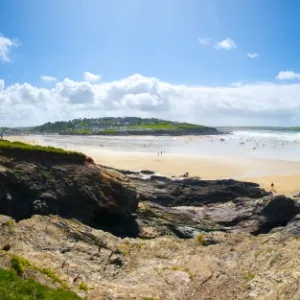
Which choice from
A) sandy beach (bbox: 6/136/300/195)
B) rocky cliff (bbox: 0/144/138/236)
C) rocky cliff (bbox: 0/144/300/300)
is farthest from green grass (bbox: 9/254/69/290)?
sandy beach (bbox: 6/136/300/195)

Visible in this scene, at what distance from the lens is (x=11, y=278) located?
38.7 feet

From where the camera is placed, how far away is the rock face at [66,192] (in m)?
20.7

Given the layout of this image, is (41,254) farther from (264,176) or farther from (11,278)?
(264,176)

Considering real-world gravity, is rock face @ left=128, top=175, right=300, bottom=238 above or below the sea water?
below

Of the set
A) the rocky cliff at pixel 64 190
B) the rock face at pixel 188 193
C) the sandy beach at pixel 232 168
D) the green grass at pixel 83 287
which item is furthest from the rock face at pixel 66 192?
the sandy beach at pixel 232 168

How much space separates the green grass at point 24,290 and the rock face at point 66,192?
8.55m

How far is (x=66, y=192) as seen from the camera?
74.4 ft

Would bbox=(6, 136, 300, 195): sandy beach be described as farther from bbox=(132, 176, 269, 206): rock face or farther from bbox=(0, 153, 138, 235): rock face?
bbox=(0, 153, 138, 235): rock face

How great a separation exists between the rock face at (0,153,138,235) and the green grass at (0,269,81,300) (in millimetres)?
8550

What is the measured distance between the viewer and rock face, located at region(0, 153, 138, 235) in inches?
816

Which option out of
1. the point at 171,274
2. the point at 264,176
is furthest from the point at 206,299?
the point at 264,176

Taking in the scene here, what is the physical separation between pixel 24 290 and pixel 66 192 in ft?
38.6

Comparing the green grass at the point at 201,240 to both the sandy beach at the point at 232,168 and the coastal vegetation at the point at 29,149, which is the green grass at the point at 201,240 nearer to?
the coastal vegetation at the point at 29,149

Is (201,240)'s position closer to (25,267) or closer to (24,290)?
(25,267)
